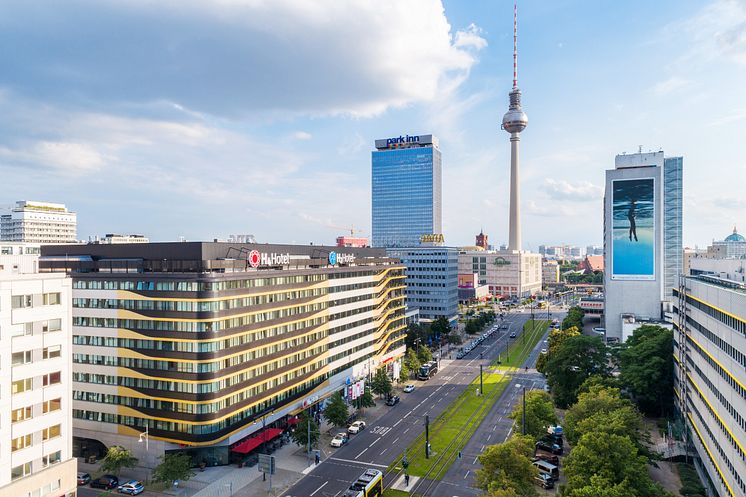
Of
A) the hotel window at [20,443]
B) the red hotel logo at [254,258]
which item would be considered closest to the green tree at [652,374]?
the red hotel logo at [254,258]

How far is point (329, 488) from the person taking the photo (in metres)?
69.7

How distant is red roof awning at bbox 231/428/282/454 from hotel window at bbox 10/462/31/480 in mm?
33142

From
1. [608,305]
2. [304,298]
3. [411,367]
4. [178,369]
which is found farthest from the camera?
[608,305]

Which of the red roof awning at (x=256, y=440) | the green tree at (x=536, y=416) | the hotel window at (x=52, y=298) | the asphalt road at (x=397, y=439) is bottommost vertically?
the asphalt road at (x=397, y=439)

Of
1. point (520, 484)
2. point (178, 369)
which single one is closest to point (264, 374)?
point (178, 369)

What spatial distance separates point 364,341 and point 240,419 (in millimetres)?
45145

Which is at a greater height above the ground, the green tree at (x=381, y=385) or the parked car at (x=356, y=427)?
the green tree at (x=381, y=385)

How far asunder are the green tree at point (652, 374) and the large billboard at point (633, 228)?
49.4 m

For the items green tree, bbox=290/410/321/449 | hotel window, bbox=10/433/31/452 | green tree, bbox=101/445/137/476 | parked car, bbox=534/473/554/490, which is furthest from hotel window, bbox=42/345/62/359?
parked car, bbox=534/473/554/490

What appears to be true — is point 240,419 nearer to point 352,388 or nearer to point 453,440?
point 352,388

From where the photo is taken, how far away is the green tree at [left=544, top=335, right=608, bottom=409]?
101 m

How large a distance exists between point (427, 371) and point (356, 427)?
1720 inches

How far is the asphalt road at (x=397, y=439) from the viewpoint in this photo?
235 feet

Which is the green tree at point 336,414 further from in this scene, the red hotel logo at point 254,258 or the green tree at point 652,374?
the green tree at point 652,374
